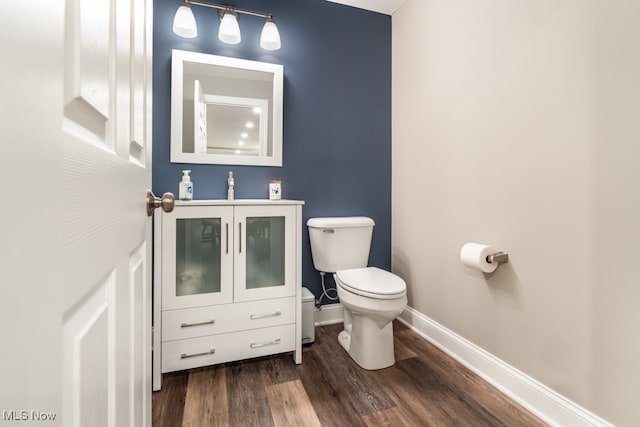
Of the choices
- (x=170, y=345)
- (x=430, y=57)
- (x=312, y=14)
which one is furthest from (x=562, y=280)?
(x=312, y=14)

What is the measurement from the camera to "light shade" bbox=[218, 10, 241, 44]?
74.3 inches

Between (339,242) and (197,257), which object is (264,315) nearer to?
(197,257)

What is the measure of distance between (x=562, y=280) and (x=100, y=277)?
5.20 ft

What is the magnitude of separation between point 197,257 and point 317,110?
52.7 inches

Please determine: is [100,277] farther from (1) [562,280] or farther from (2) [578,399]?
(2) [578,399]

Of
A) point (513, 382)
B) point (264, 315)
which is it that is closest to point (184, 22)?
point (264, 315)

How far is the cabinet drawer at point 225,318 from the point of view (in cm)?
155

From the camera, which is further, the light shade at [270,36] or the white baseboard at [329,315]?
the white baseboard at [329,315]

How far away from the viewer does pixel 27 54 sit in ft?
0.76

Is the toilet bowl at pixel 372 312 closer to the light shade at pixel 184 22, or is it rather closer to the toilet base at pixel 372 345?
the toilet base at pixel 372 345

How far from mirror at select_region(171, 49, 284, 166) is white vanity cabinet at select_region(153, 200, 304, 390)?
20.0 inches

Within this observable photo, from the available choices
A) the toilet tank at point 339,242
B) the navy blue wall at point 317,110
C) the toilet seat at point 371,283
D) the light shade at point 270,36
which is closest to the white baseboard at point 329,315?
the navy blue wall at point 317,110

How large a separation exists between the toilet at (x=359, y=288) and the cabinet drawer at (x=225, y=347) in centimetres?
38

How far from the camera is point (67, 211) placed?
0.30 m
